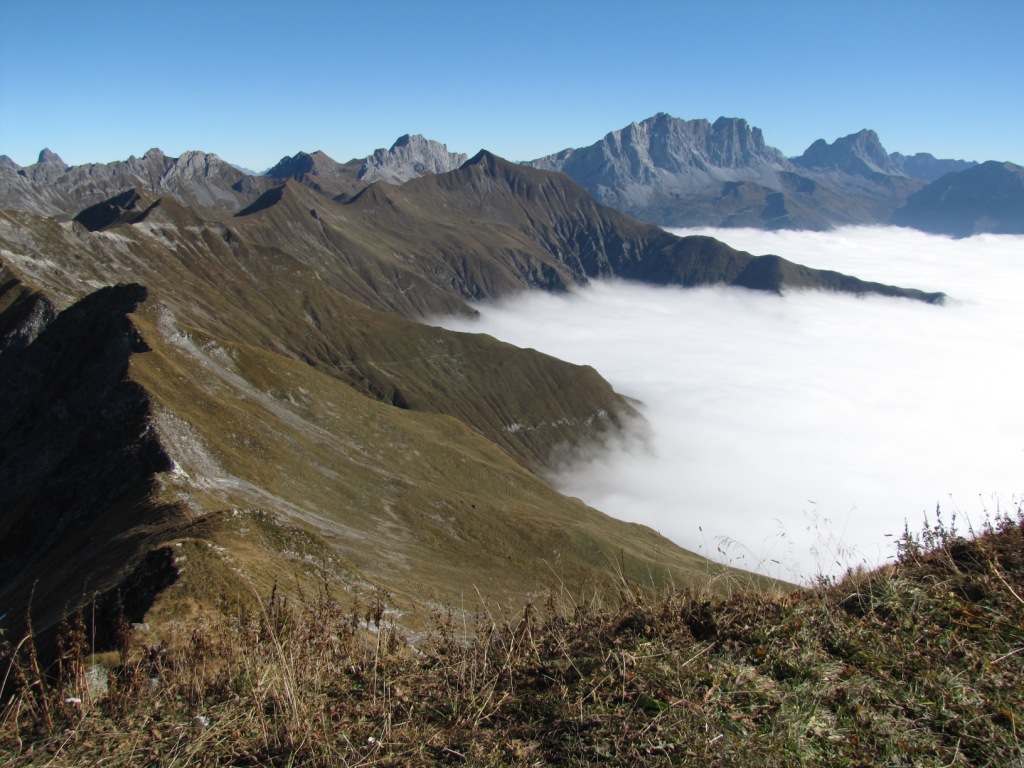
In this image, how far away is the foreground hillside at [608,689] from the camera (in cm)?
633

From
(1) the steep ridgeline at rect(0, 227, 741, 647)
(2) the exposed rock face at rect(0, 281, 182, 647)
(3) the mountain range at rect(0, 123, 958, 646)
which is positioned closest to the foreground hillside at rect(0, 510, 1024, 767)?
(3) the mountain range at rect(0, 123, 958, 646)

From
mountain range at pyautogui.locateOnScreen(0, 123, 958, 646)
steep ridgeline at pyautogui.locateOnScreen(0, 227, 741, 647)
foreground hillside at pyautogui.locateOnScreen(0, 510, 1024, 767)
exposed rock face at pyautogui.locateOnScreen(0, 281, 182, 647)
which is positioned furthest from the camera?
exposed rock face at pyautogui.locateOnScreen(0, 281, 182, 647)

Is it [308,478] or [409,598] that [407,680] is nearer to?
[409,598]

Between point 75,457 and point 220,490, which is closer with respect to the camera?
point 220,490

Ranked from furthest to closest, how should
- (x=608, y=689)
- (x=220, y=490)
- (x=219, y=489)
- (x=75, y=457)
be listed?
(x=75, y=457) → (x=219, y=489) → (x=220, y=490) → (x=608, y=689)

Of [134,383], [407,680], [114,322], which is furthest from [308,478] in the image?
[407,680]

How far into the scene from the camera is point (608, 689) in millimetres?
7359

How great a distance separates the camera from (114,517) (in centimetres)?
5450

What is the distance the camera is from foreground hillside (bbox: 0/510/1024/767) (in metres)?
6.33

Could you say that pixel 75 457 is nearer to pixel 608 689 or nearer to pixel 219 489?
pixel 219 489

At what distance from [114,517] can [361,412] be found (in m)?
77.4

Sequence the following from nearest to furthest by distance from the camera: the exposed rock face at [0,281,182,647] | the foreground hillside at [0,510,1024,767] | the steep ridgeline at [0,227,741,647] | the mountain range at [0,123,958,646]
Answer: the foreground hillside at [0,510,1024,767], the mountain range at [0,123,958,646], the steep ridgeline at [0,227,741,647], the exposed rock face at [0,281,182,647]

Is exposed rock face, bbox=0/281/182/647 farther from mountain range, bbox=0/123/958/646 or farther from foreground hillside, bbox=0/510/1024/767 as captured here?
foreground hillside, bbox=0/510/1024/767

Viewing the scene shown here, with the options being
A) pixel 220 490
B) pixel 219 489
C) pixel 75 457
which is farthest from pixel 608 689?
pixel 75 457
